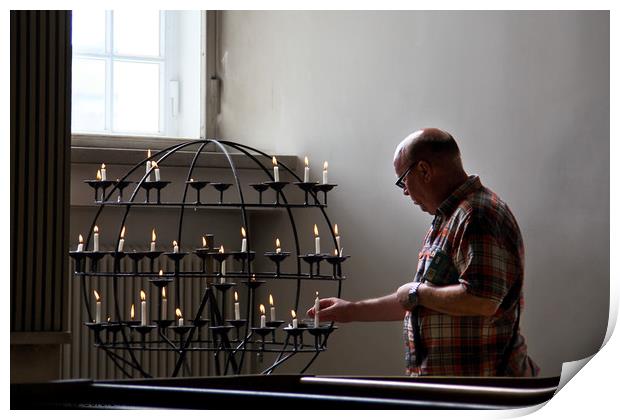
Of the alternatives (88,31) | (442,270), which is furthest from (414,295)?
(88,31)

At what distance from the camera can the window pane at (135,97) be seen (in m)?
6.95

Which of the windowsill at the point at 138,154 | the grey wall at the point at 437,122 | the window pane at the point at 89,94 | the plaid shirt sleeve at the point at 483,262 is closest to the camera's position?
the plaid shirt sleeve at the point at 483,262

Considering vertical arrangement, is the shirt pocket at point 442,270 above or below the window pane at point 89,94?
below

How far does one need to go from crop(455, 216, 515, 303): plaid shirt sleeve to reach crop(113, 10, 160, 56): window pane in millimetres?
4493

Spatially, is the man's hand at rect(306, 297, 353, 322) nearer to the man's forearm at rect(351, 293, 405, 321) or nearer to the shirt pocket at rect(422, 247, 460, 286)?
the man's forearm at rect(351, 293, 405, 321)

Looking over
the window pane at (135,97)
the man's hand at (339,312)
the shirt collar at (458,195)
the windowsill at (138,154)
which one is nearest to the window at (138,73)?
the window pane at (135,97)

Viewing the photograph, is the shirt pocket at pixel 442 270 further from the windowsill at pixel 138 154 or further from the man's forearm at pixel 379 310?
the windowsill at pixel 138 154

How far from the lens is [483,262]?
2.93m

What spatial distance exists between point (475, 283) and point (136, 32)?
183 inches

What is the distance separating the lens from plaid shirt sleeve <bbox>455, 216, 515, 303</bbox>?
2.92 meters

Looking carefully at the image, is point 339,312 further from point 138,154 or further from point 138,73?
point 138,73

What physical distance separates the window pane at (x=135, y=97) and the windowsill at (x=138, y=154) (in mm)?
224

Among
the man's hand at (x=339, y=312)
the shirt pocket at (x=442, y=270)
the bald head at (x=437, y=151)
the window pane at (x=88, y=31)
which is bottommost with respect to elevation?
the man's hand at (x=339, y=312)

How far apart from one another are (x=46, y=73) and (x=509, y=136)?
2.31 meters
